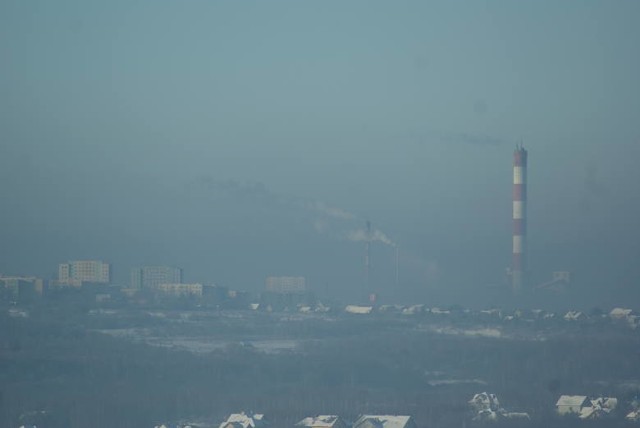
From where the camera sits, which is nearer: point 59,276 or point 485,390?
point 485,390

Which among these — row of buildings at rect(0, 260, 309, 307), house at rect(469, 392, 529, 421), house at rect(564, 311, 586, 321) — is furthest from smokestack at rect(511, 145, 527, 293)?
house at rect(469, 392, 529, 421)

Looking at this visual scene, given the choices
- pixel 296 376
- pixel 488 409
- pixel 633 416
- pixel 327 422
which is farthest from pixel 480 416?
pixel 296 376

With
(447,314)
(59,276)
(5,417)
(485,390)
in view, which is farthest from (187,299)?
(5,417)

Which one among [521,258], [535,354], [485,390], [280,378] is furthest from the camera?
[521,258]

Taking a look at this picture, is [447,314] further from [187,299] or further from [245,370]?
[245,370]

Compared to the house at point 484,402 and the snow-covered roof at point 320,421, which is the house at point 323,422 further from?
the house at point 484,402

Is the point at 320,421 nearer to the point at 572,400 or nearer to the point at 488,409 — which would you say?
the point at 488,409

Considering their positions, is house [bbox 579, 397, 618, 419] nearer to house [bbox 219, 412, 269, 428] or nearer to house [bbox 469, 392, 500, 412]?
house [bbox 469, 392, 500, 412]
